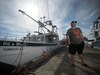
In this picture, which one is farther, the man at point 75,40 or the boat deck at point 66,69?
the man at point 75,40

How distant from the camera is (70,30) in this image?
238 cm

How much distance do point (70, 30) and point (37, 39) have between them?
6750 mm

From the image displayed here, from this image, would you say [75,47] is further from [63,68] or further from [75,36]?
[63,68]

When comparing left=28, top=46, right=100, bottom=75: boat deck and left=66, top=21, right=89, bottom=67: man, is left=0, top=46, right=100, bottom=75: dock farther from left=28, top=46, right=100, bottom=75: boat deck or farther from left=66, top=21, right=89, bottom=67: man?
left=66, top=21, right=89, bottom=67: man

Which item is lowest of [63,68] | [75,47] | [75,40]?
[63,68]

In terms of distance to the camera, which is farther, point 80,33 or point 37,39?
point 37,39

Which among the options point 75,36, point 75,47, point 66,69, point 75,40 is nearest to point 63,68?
point 66,69

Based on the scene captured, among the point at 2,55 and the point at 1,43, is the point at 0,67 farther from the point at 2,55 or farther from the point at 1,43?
the point at 1,43

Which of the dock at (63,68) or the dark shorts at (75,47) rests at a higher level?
the dark shorts at (75,47)

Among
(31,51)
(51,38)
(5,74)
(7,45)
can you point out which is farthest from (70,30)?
(51,38)

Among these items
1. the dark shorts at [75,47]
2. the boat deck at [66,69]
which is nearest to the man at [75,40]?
the dark shorts at [75,47]

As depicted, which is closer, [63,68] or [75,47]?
[75,47]

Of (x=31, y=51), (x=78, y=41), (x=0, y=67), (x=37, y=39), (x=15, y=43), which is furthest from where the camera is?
(x=37, y=39)

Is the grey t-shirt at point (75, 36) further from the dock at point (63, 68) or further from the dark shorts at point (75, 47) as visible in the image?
the dock at point (63, 68)
